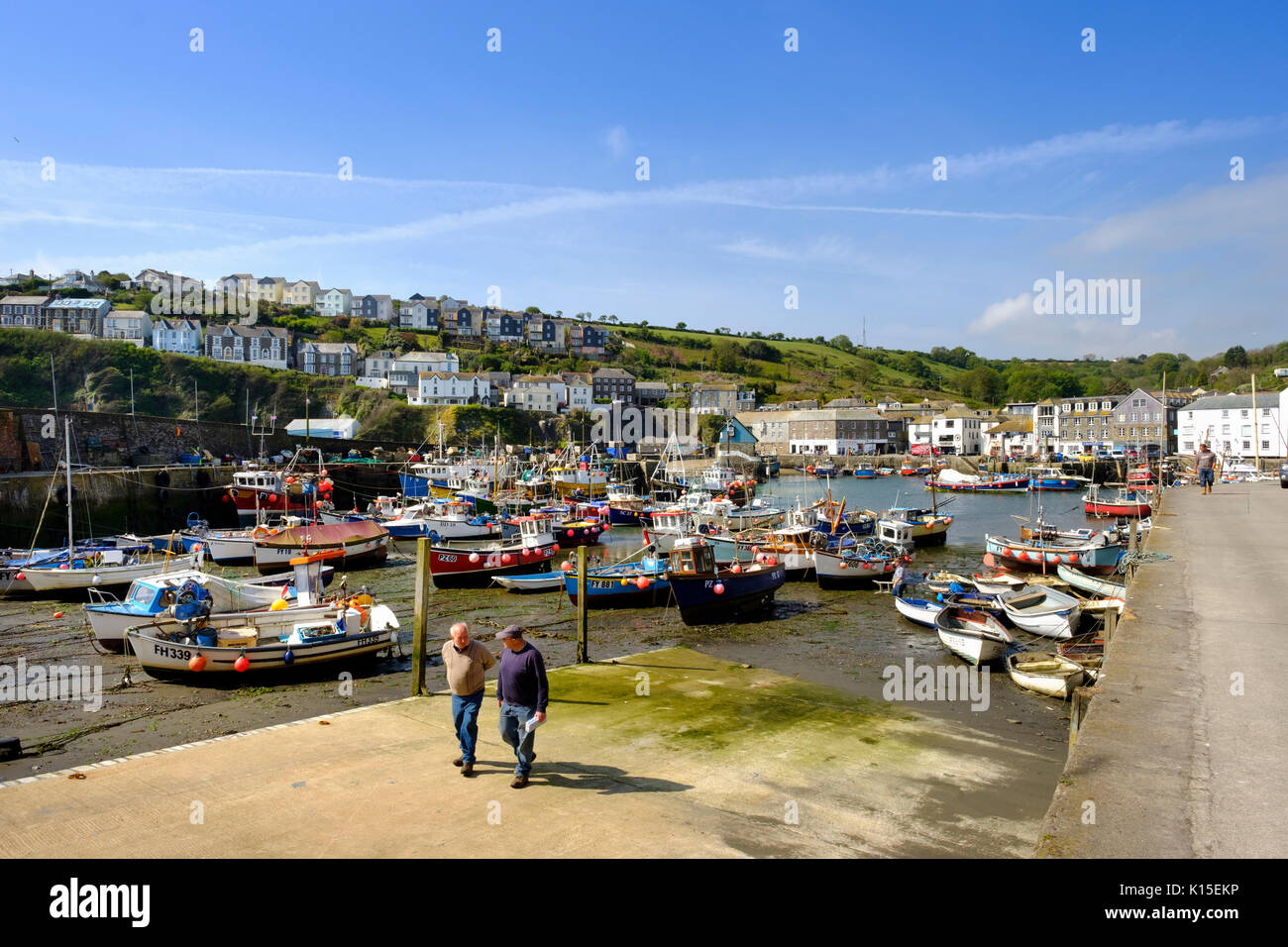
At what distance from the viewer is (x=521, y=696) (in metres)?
7.20

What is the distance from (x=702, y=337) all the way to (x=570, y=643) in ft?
595

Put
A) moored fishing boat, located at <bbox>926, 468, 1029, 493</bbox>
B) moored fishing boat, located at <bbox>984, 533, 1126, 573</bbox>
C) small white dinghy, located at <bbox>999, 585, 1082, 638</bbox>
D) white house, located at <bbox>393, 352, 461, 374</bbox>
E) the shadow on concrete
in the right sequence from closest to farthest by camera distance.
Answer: the shadow on concrete
small white dinghy, located at <bbox>999, 585, 1082, 638</bbox>
moored fishing boat, located at <bbox>984, 533, 1126, 573</bbox>
moored fishing boat, located at <bbox>926, 468, 1029, 493</bbox>
white house, located at <bbox>393, 352, 461, 374</bbox>

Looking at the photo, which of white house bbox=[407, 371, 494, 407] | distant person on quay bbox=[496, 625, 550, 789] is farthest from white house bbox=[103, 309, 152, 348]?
distant person on quay bbox=[496, 625, 550, 789]

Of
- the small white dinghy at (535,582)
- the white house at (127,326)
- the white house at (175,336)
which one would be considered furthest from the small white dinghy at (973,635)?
the white house at (127,326)

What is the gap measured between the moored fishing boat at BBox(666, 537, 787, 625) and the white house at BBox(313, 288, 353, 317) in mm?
138665

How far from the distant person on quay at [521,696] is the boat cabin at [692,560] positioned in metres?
14.0

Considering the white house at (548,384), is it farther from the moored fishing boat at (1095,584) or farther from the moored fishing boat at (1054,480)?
the moored fishing boat at (1095,584)

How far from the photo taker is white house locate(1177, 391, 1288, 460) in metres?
83.4

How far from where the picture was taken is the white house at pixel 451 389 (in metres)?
105

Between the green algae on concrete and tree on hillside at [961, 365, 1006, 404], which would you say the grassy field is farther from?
the green algae on concrete

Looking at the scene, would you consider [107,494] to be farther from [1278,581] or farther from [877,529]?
[1278,581]

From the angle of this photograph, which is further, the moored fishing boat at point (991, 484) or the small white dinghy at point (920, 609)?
the moored fishing boat at point (991, 484)
